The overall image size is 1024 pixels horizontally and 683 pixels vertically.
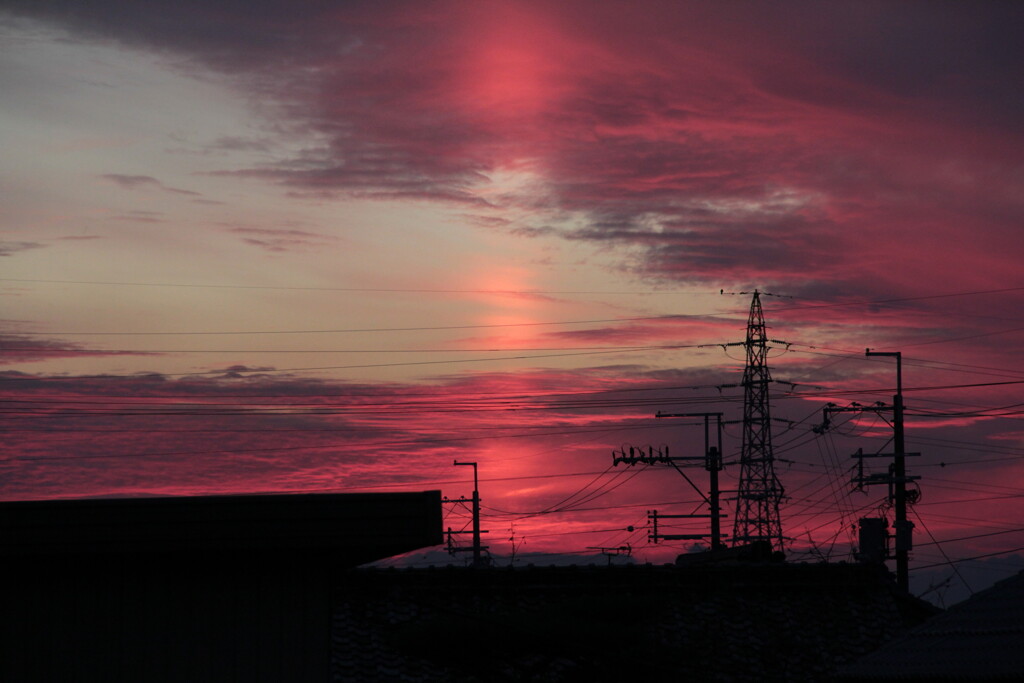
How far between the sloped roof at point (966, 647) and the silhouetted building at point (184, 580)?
41.0 ft

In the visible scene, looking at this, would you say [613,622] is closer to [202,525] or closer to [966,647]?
[966,647]

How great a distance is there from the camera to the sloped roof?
20.1 m

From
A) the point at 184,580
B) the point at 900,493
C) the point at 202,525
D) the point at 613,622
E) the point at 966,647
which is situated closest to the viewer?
the point at 202,525

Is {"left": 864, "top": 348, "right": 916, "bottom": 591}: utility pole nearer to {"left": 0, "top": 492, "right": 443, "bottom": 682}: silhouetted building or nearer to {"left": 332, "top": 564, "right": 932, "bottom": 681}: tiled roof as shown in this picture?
{"left": 332, "top": 564, "right": 932, "bottom": 681}: tiled roof

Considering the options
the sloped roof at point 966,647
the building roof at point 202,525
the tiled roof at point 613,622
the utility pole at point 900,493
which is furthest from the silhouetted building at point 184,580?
the utility pole at point 900,493

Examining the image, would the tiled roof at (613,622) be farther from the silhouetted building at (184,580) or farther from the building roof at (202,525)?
the building roof at (202,525)

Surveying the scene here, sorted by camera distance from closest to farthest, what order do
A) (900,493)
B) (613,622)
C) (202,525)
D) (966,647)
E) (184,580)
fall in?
(202,525)
(184,580)
(966,647)
(613,622)
(900,493)

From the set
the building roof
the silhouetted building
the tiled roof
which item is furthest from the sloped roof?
the building roof

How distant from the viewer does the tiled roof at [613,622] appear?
100.0 ft

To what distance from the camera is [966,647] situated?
70.2 feet

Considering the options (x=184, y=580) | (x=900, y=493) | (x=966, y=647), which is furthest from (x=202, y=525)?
(x=900, y=493)

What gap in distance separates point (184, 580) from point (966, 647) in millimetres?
15878

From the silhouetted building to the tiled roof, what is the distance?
15510mm

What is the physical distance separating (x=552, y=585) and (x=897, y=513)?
19.2 m
